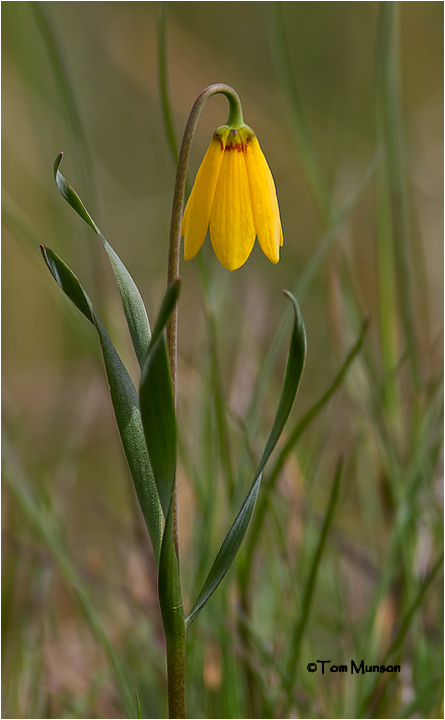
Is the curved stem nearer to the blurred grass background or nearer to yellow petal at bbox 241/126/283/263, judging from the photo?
yellow petal at bbox 241/126/283/263

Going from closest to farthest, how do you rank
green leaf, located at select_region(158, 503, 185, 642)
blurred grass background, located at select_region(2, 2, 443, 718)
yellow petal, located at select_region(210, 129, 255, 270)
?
green leaf, located at select_region(158, 503, 185, 642)
yellow petal, located at select_region(210, 129, 255, 270)
blurred grass background, located at select_region(2, 2, 443, 718)

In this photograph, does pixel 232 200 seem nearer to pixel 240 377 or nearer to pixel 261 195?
pixel 261 195

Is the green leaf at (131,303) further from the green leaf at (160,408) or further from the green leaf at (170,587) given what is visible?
the green leaf at (170,587)

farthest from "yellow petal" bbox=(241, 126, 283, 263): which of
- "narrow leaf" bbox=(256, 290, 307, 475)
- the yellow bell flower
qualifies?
"narrow leaf" bbox=(256, 290, 307, 475)

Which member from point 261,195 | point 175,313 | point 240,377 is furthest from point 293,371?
point 240,377

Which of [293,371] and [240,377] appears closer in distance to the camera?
[293,371]

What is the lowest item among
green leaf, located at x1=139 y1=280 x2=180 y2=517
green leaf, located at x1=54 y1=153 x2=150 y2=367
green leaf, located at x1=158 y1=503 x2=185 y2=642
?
green leaf, located at x1=158 y1=503 x2=185 y2=642

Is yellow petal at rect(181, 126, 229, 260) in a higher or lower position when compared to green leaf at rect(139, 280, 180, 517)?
higher
